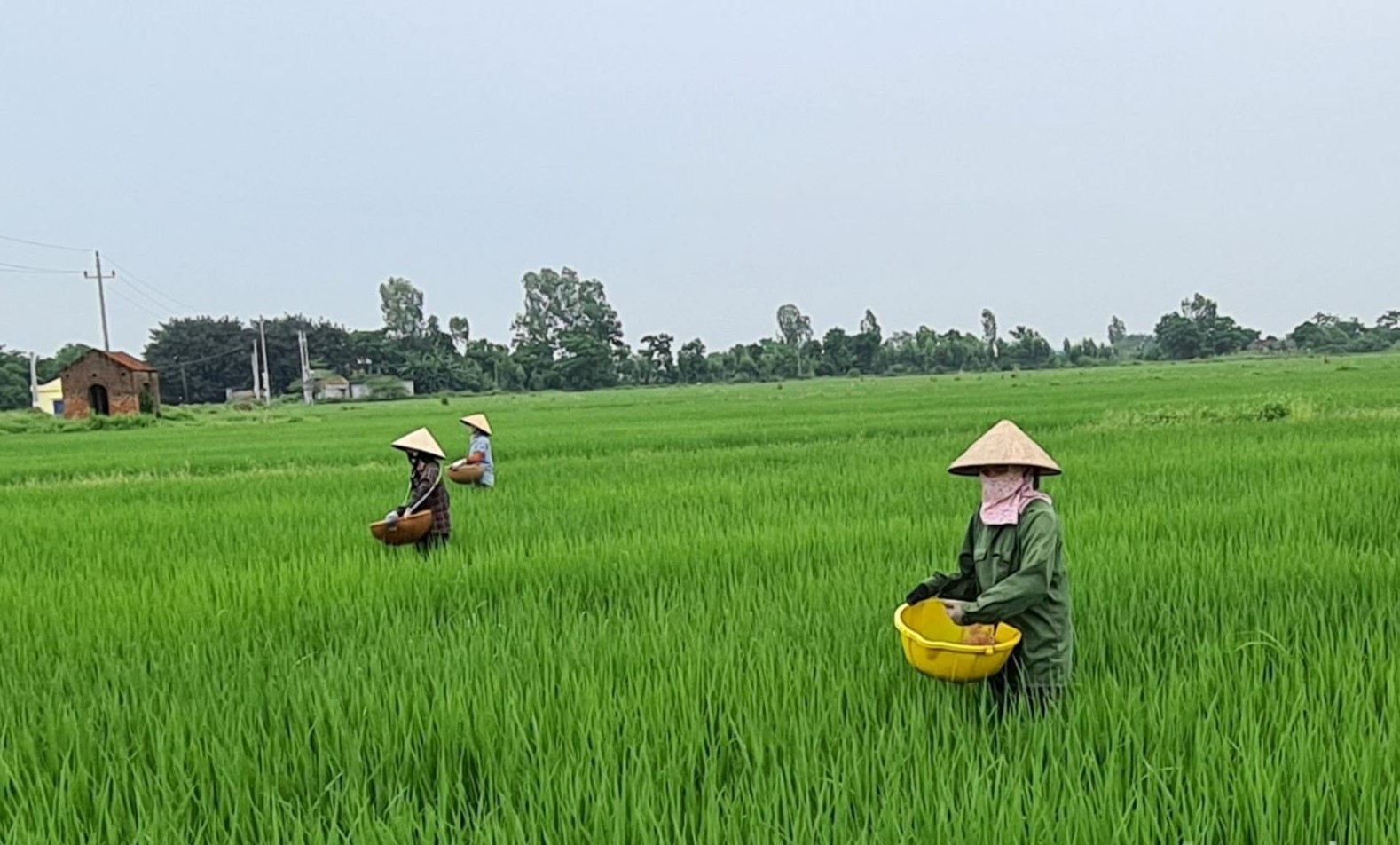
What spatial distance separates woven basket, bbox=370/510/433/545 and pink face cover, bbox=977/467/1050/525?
3110 millimetres

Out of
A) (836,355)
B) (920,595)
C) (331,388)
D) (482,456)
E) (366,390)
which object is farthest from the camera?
(836,355)

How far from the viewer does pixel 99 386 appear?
31219 mm

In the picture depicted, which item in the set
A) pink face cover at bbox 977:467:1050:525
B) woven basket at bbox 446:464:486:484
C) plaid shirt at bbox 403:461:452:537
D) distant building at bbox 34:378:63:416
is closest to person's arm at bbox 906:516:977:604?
pink face cover at bbox 977:467:1050:525

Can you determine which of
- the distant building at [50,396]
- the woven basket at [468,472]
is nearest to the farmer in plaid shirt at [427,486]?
the woven basket at [468,472]

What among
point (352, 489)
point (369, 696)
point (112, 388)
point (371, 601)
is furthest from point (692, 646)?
point (112, 388)

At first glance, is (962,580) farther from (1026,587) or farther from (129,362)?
(129,362)

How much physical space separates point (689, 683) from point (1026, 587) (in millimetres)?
879

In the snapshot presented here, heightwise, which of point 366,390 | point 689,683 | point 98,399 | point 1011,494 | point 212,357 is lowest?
point 689,683

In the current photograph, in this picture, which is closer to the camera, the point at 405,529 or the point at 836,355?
the point at 405,529

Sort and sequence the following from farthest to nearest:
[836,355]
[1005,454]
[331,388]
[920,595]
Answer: [836,355]
[331,388]
[920,595]
[1005,454]

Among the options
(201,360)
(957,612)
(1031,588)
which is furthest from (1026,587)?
(201,360)

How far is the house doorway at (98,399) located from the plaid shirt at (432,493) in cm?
3189

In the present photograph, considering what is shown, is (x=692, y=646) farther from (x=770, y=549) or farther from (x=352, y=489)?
(x=352, y=489)

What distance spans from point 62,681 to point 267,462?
419 inches
